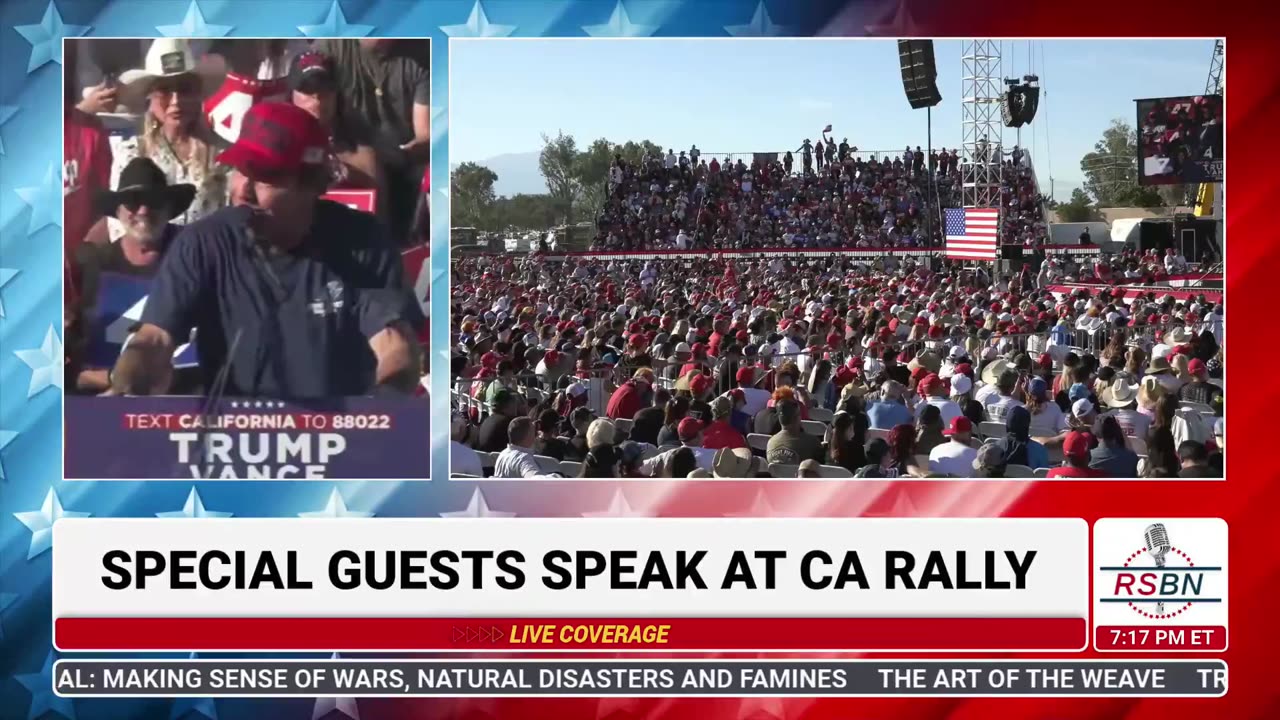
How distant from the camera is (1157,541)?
480 centimetres

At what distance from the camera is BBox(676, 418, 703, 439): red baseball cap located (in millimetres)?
6812

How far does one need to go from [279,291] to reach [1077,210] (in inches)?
1818

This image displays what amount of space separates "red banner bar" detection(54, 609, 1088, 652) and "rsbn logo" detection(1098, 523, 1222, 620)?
21 centimetres

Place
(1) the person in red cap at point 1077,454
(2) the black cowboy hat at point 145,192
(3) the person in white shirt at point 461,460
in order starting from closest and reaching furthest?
(2) the black cowboy hat at point 145,192 → (3) the person in white shirt at point 461,460 → (1) the person in red cap at point 1077,454

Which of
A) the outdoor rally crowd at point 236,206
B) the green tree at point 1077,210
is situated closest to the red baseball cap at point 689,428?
the outdoor rally crowd at point 236,206

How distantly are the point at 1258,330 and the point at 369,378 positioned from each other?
3226 millimetres

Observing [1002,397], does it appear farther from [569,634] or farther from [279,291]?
[279,291]

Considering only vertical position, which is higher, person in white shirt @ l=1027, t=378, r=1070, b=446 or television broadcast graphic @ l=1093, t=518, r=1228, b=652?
person in white shirt @ l=1027, t=378, r=1070, b=446

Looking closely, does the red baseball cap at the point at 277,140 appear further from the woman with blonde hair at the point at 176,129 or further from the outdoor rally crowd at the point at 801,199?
the outdoor rally crowd at the point at 801,199

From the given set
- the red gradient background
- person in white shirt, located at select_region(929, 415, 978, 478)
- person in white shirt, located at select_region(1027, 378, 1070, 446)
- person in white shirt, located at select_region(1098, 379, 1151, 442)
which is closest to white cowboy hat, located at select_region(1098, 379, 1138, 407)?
person in white shirt, located at select_region(1098, 379, 1151, 442)

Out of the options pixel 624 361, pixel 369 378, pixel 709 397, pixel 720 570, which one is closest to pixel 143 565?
pixel 369 378

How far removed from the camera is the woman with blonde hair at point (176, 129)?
4.65 meters

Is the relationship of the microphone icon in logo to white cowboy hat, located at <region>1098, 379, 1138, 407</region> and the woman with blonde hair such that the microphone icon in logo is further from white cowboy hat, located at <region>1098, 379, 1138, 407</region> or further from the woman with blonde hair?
white cowboy hat, located at <region>1098, 379, 1138, 407</region>

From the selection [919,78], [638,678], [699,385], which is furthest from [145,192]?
[919,78]
